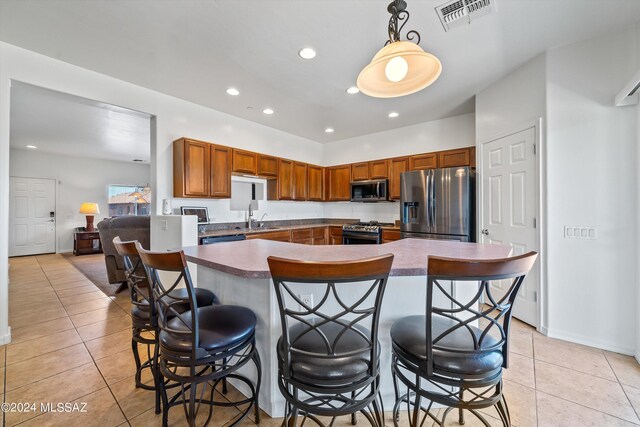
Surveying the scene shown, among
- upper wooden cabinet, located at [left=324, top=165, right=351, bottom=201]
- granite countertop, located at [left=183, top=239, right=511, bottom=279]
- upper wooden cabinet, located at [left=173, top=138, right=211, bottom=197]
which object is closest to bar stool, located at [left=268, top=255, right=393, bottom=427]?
granite countertop, located at [left=183, top=239, right=511, bottom=279]

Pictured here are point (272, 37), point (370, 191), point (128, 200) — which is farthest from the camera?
point (128, 200)

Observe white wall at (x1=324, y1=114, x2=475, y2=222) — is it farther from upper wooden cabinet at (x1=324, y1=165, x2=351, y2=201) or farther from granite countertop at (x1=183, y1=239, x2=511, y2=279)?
granite countertop at (x1=183, y1=239, x2=511, y2=279)

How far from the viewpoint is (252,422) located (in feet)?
4.99

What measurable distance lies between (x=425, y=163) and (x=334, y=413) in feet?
13.9

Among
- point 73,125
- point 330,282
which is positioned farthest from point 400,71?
point 73,125

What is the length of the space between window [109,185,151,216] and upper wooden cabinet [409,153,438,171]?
7.96 m

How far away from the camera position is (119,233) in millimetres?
3910

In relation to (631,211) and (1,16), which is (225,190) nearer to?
(1,16)

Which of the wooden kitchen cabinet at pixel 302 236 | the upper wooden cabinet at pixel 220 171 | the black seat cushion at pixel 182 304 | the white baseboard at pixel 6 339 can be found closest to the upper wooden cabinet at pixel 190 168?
the upper wooden cabinet at pixel 220 171

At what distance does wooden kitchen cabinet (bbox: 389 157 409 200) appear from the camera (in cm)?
472

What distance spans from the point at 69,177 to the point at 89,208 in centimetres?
106

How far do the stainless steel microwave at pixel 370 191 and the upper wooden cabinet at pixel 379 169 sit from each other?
0.10 meters

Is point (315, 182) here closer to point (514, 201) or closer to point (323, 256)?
point (514, 201)

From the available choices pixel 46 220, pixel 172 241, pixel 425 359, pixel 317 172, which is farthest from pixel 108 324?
pixel 46 220
